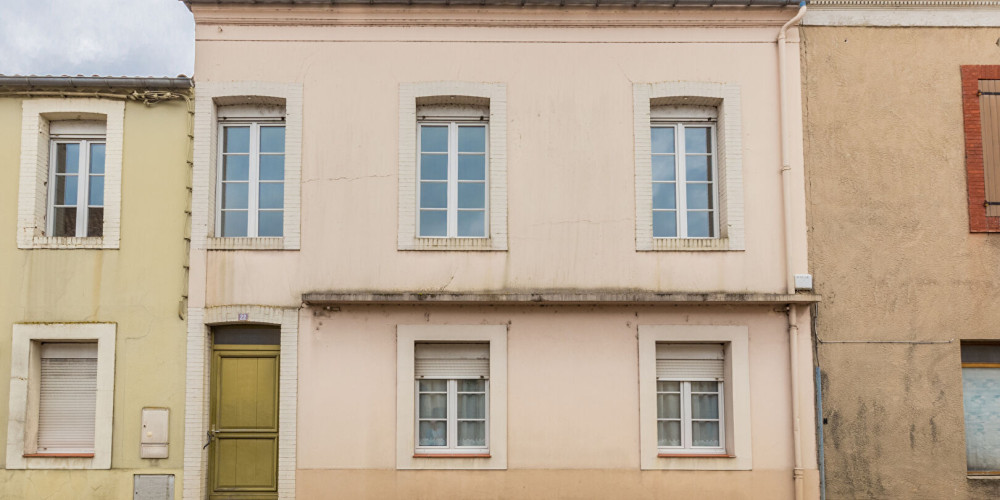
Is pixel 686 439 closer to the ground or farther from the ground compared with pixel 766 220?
closer to the ground

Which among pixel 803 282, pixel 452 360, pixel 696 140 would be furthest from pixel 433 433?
pixel 696 140

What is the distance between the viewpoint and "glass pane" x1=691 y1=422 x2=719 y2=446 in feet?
30.8

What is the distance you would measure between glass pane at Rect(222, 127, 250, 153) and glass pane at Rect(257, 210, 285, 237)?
0.87 meters

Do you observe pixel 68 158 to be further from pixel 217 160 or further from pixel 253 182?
pixel 253 182

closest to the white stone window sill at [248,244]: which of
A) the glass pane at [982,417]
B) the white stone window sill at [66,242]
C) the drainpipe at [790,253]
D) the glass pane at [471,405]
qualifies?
the white stone window sill at [66,242]

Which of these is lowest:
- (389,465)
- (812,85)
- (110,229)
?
(389,465)

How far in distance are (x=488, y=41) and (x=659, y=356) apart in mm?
4344

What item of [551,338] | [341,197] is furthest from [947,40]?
[341,197]

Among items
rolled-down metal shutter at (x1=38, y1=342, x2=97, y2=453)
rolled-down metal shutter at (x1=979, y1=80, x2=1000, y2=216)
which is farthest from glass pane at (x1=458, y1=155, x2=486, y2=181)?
rolled-down metal shutter at (x1=979, y1=80, x2=1000, y2=216)

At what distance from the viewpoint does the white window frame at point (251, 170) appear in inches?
380

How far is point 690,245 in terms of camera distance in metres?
9.37

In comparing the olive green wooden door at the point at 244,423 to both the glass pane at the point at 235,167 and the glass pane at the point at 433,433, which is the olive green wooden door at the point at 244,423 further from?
the glass pane at the point at 235,167

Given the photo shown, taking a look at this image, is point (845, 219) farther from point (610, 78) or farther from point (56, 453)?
point (56, 453)

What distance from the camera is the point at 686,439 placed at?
935cm
